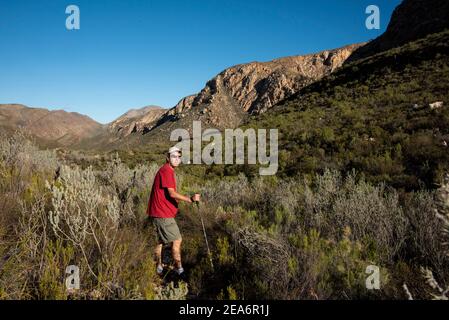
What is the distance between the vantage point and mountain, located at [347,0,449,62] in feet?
95.4

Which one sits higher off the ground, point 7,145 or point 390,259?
point 7,145

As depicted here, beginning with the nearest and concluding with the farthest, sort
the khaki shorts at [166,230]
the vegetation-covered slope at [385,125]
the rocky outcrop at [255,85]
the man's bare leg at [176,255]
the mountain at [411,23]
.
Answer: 1. the man's bare leg at [176,255]
2. the khaki shorts at [166,230]
3. the vegetation-covered slope at [385,125]
4. the mountain at [411,23]
5. the rocky outcrop at [255,85]

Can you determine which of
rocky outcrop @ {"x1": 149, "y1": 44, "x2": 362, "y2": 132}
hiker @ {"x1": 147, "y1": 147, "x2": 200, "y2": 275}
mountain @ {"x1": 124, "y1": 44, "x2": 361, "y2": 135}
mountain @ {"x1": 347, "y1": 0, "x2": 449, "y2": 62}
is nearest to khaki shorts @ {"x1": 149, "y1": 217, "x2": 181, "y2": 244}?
hiker @ {"x1": 147, "y1": 147, "x2": 200, "y2": 275}

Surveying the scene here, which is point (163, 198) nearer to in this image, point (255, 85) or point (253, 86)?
point (253, 86)

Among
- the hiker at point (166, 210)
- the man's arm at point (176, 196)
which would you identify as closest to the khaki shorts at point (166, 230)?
the hiker at point (166, 210)

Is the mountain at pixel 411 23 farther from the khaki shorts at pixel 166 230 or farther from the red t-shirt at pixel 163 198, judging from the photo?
the khaki shorts at pixel 166 230

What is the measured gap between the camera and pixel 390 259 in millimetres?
3617

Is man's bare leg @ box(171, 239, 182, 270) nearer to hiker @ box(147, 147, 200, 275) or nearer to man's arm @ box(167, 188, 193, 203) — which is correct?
hiker @ box(147, 147, 200, 275)

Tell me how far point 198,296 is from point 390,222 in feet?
9.26

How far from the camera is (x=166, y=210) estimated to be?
4.26 m

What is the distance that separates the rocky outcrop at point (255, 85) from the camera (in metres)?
86.4
